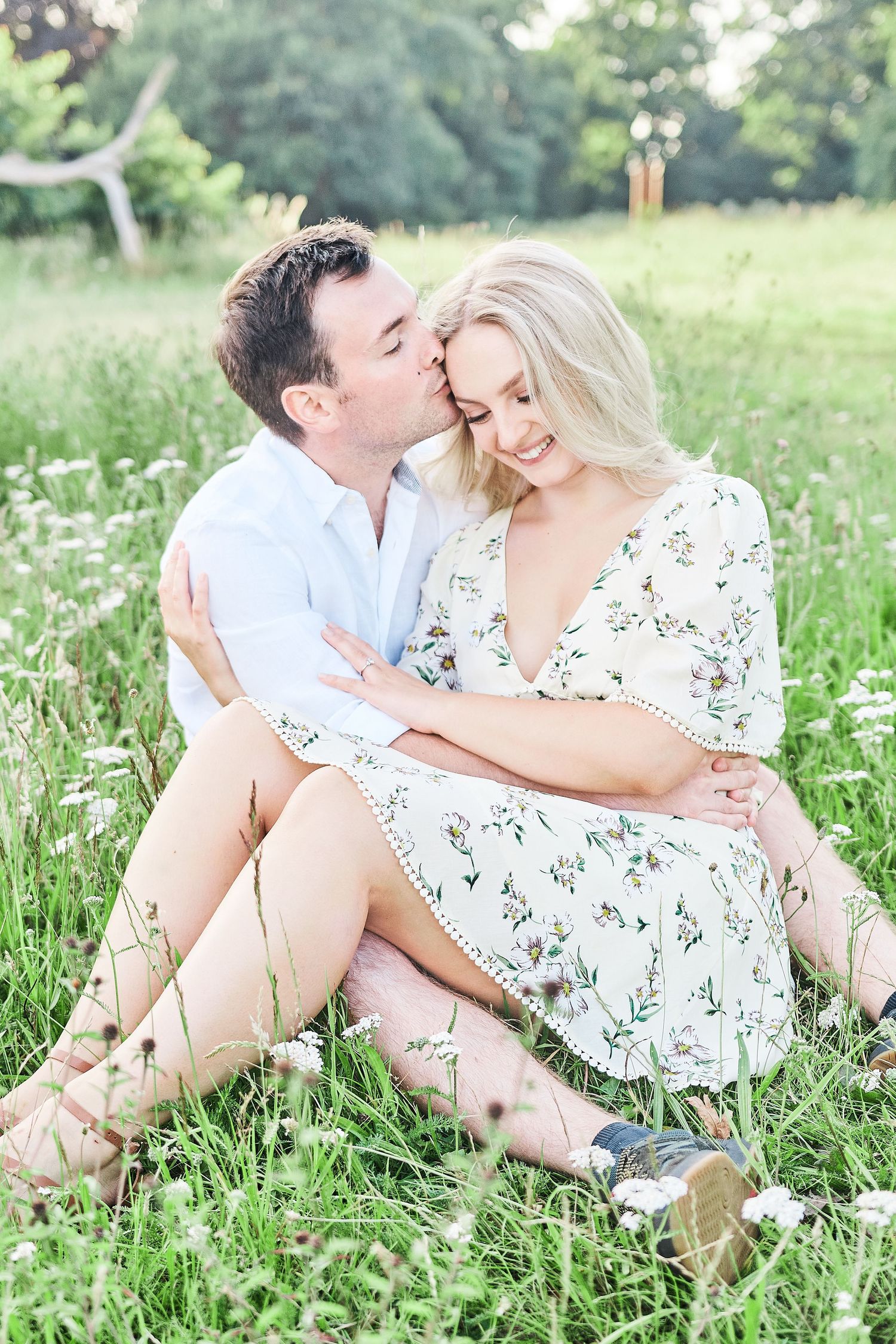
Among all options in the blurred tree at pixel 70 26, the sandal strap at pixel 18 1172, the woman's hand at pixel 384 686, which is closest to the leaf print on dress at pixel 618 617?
the woman's hand at pixel 384 686

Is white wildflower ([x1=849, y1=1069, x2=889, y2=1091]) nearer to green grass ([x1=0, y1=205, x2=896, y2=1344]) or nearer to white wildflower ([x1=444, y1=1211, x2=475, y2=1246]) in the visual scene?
green grass ([x1=0, y1=205, x2=896, y2=1344])

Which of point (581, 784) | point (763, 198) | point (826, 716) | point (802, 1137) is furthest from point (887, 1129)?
point (763, 198)

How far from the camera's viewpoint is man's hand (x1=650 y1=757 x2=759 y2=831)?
7.50ft

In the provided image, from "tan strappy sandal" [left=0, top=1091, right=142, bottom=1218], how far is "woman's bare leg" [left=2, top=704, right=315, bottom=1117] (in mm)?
180

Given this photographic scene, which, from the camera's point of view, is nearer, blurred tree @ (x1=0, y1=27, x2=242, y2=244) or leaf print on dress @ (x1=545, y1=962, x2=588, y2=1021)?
leaf print on dress @ (x1=545, y1=962, x2=588, y2=1021)

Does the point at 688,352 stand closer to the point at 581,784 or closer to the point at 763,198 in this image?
the point at 581,784

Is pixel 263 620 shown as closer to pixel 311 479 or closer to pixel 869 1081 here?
pixel 311 479

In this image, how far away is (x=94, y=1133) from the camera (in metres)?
1.77

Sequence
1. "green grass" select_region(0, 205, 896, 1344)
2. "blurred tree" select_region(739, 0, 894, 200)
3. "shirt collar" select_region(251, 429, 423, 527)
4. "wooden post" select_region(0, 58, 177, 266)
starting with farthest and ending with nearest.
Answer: "blurred tree" select_region(739, 0, 894, 200), "wooden post" select_region(0, 58, 177, 266), "shirt collar" select_region(251, 429, 423, 527), "green grass" select_region(0, 205, 896, 1344)

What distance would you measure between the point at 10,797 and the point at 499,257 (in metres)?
1.58

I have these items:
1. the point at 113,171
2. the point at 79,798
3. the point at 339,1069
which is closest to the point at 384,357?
the point at 79,798

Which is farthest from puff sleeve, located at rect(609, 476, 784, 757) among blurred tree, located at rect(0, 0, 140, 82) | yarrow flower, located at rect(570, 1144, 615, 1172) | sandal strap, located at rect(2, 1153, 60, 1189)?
blurred tree, located at rect(0, 0, 140, 82)

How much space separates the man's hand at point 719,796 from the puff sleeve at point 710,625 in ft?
0.19

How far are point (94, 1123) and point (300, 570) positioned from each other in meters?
1.28
